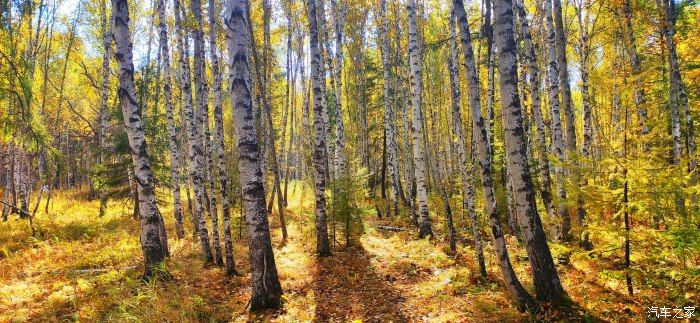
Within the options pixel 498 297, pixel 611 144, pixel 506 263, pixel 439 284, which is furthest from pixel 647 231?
pixel 439 284

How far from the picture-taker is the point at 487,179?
6.93 meters

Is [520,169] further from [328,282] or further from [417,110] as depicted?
[417,110]

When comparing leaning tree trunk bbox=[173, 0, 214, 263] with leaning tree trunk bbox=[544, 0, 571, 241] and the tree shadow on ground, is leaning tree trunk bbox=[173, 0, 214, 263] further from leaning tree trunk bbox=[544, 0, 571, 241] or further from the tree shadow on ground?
leaning tree trunk bbox=[544, 0, 571, 241]

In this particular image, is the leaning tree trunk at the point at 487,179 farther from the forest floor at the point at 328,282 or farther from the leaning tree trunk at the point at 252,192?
the leaning tree trunk at the point at 252,192

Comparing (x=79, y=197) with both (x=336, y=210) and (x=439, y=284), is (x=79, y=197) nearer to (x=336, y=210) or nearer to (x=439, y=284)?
(x=336, y=210)

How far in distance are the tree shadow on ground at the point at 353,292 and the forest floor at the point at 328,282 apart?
0.02 meters

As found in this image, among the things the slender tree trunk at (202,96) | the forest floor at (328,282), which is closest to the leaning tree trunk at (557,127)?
the forest floor at (328,282)

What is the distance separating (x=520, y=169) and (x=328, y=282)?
505 centimetres

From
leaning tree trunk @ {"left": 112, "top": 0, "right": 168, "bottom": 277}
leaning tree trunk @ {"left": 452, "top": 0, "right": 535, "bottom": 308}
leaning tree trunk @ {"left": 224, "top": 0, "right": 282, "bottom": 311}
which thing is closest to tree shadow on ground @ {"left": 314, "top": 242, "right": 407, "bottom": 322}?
leaning tree trunk @ {"left": 224, "top": 0, "right": 282, "bottom": 311}

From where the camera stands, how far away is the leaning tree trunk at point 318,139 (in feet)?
34.1

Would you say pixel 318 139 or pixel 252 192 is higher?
pixel 318 139

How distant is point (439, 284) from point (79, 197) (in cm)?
2549

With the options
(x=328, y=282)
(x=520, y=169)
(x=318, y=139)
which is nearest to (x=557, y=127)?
(x=520, y=169)

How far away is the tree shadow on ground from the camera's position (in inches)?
265
